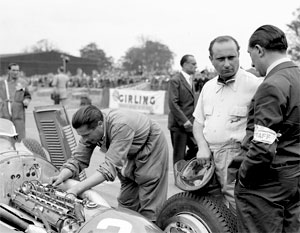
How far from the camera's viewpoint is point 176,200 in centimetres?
300

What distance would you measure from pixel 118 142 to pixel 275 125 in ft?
4.17

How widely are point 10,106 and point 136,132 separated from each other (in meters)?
4.04

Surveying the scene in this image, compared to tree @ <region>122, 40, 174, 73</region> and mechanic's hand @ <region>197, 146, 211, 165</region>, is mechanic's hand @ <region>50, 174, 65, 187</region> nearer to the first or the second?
mechanic's hand @ <region>197, 146, 211, 165</region>

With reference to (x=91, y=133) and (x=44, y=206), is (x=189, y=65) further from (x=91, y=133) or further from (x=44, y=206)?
(x=44, y=206)

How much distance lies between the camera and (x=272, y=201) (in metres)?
2.38

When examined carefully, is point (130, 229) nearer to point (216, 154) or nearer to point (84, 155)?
point (216, 154)

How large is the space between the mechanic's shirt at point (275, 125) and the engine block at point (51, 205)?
1102 mm

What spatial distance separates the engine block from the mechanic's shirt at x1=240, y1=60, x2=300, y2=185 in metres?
1.10

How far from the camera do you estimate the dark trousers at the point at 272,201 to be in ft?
7.82

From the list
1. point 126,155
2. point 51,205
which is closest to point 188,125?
point 126,155

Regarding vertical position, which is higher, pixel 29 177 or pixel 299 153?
pixel 299 153

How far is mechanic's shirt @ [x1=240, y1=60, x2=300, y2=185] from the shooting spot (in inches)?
89.4

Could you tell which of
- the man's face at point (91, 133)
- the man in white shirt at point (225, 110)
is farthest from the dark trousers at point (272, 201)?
the man's face at point (91, 133)

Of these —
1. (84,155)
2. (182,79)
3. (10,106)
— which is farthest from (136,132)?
(10,106)
